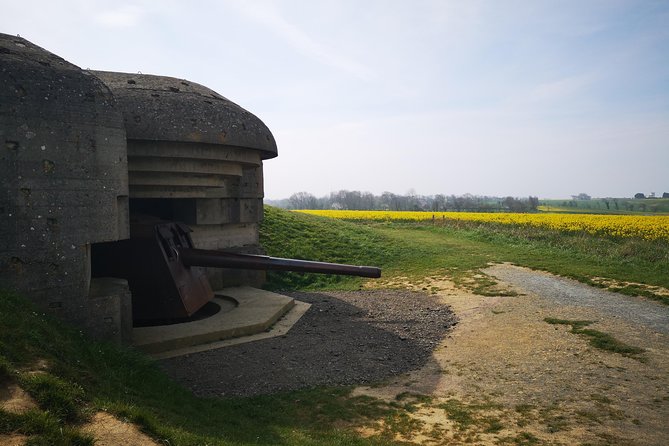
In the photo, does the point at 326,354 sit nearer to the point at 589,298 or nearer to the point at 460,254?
the point at 589,298

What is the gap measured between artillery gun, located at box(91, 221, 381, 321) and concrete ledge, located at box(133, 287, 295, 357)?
361mm

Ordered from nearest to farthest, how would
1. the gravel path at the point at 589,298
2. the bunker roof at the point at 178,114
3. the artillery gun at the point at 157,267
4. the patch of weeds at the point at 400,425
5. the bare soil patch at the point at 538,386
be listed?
1. the bare soil patch at the point at 538,386
2. the patch of weeds at the point at 400,425
3. the artillery gun at the point at 157,267
4. the bunker roof at the point at 178,114
5. the gravel path at the point at 589,298

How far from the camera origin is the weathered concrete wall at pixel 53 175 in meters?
5.02

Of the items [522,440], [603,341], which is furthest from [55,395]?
[603,341]

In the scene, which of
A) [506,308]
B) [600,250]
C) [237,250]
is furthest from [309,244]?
[600,250]

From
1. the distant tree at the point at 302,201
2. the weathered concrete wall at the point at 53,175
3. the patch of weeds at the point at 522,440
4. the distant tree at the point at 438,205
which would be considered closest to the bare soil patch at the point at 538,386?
the patch of weeds at the point at 522,440

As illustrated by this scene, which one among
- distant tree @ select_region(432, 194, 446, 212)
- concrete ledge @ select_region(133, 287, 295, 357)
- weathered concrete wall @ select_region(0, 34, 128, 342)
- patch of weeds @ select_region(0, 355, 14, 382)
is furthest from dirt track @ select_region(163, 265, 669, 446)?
distant tree @ select_region(432, 194, 446, 212)

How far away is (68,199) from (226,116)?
356 centimetres

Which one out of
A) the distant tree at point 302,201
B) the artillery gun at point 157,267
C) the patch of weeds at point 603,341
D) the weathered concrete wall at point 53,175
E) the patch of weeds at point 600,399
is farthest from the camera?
the distant tree at point 302,201

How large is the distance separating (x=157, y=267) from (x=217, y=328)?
137cm

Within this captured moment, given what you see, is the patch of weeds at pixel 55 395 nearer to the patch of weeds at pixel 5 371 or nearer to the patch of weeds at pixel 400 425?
the patch of weeds at pixel 5 371

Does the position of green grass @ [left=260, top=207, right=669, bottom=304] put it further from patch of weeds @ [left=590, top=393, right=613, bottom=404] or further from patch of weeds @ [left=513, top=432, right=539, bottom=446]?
patch of weeds @ [left=513, top=432, right=539, bottom=446]

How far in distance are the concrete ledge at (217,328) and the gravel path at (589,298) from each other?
5757mm

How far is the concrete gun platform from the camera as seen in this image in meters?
6.77
